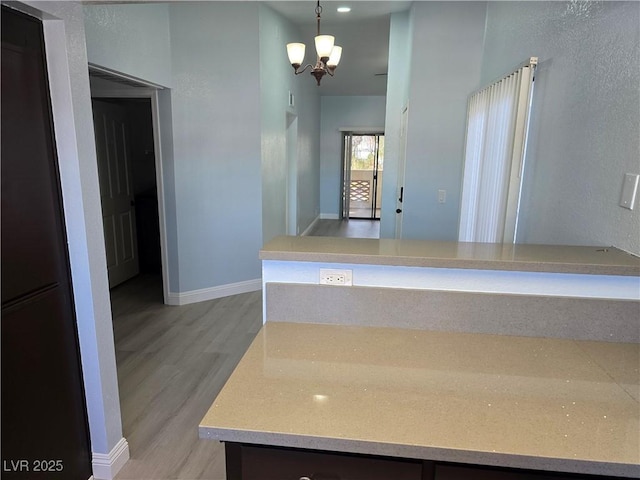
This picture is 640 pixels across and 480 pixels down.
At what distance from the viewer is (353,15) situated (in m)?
4.44

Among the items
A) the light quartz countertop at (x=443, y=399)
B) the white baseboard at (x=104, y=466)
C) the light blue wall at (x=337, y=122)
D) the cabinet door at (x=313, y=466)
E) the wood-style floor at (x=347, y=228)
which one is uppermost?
the light blue wall at (x=337, y=122)

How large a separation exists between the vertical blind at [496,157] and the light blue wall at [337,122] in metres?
5.94

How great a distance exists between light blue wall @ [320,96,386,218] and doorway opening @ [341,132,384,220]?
0.19 m

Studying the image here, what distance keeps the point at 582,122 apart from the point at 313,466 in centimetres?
162

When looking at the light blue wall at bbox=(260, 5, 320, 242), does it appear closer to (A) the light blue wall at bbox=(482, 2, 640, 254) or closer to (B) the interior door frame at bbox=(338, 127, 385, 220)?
(B) the interior door frame at bbox=(338, 127, 385, 220)

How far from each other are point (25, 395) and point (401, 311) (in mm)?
1383

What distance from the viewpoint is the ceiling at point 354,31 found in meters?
4.11

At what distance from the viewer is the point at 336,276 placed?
1.39 meters

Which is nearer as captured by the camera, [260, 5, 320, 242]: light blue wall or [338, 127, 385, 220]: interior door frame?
[260, 5, 320, 242]: light blue wall

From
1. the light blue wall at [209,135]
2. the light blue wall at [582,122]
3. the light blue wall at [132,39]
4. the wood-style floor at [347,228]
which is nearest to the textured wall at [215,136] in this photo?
the light blue wall at [209,135]

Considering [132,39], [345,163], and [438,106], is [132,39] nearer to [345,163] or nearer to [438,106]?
[438,106]

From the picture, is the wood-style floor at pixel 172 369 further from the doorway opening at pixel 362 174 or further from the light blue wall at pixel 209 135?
the doorway opening at pixel 362 174

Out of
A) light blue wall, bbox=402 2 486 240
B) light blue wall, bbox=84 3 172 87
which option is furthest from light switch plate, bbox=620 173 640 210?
light blue wall, bbox=84 3 172 87

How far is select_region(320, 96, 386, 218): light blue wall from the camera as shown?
352 inches
